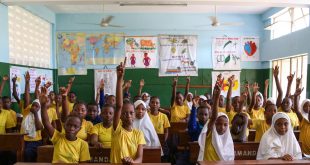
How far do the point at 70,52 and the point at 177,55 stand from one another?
3.06 metres

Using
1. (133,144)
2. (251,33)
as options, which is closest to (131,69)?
(251,33)

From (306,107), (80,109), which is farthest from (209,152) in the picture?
(306,107)

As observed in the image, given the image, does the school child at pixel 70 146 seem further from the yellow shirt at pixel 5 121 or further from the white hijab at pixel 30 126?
the yellow shirt at pixel 5 121

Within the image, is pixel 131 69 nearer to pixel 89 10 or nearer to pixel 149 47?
pixel 149 47

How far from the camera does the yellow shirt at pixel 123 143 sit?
2.34m

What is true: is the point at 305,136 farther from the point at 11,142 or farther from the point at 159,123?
the point at 11,142

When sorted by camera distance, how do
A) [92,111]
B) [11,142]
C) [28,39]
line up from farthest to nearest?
1. [28,39]
2. [92,111]
3. [11,142]

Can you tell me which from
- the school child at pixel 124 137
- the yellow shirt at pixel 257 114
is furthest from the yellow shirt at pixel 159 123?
the school child at pixel 124 137

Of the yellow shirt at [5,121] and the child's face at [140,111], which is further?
the yellow shirt at [5,121]

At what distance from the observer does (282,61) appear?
7.96 metres

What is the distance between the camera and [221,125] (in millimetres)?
2615

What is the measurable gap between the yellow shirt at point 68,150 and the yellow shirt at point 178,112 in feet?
9.76

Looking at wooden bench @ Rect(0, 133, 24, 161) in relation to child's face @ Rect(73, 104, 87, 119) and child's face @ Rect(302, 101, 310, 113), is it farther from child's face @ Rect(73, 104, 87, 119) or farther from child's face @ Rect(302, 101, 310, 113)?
child's face @ Rect(302, 101, 310, 113)

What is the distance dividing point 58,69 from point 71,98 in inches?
119
